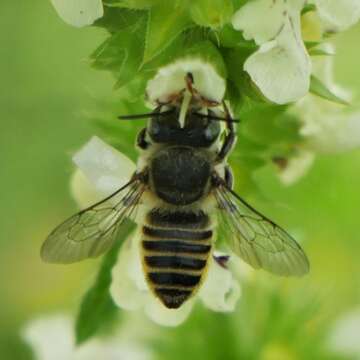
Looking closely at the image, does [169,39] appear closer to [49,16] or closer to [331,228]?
[331,228]

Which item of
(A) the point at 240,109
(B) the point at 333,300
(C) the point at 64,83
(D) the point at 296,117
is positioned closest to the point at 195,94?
(A) the point at 240,109

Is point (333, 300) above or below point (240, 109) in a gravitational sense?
above

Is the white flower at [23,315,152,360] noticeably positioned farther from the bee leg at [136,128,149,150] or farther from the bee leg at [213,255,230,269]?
the bee leg at [136,128,149,150]

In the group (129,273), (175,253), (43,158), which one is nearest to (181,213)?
(175,253)

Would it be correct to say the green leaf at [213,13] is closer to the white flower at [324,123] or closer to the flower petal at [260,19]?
the flower petal at [260,19]

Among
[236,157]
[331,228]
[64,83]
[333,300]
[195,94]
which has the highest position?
[64,83]
